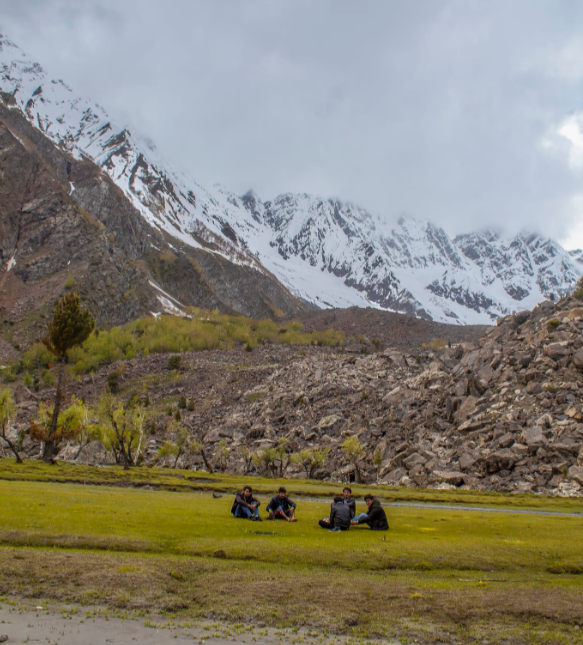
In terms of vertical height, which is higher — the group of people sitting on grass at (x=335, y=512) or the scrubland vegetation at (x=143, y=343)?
the scrubland vegetation at (x=143, y=343)

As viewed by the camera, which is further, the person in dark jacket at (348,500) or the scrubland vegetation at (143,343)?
the scrubland vegetation at (143,343)

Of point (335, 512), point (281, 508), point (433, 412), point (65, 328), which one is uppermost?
point (65, 328)

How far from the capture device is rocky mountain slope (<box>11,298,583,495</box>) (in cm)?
5506

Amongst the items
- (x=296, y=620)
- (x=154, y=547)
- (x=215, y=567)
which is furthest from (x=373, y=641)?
(x=154, y=547)

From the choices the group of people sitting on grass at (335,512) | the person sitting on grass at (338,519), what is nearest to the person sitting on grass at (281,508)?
the group of people sitting on grass at (335,512)

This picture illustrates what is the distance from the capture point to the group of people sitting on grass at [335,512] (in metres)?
21.3

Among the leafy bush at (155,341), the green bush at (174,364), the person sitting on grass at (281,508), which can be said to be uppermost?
the leafy bush at (155,341)

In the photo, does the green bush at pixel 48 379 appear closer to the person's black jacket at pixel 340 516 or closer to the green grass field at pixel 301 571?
the green grass field at pixel 301 571

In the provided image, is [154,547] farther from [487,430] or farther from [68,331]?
[487,430]

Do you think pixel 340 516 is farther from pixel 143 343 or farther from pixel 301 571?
pixel 143 343

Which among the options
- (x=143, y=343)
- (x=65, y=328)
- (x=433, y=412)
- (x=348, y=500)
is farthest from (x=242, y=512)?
(x=143, y=343)

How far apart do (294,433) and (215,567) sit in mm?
67985

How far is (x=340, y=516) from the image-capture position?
21234mm

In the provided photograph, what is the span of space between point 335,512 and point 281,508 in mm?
2764
